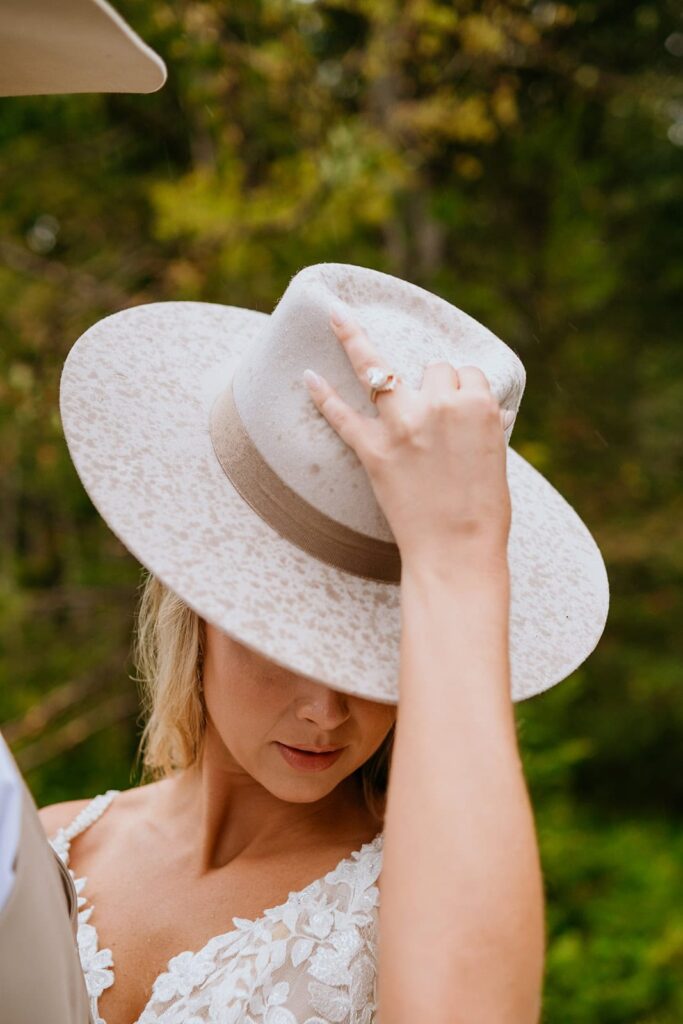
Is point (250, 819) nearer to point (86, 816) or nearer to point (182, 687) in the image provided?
point (182, 687)

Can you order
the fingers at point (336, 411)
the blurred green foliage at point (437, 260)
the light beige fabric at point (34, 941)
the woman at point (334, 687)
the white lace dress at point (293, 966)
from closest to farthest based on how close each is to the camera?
the light beige fabric at point (34, 941) → the woman at point (334, 687) → the fingers at point (336, 411) → the white lace dress at point (293, 966) → the blurred green foliage at point (437, 260)

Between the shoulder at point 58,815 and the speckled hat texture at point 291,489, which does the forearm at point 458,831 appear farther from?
the shoulder at point 58,815

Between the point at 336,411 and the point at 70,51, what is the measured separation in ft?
1.70

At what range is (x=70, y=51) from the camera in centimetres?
111

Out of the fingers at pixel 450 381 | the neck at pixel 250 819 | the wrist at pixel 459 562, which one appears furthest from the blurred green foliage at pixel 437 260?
the wrist at pixel 459 562

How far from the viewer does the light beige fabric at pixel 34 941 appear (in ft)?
3.17

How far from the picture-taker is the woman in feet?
3.57

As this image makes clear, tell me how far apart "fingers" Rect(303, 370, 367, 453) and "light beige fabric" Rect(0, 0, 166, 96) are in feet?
1.36

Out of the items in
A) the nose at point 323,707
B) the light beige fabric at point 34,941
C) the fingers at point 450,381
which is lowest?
the nose at point 323,707

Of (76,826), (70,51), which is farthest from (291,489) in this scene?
(76,826)

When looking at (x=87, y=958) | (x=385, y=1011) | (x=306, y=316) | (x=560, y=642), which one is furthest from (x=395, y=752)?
(x=87, y=958)

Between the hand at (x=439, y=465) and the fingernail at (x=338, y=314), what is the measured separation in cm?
12

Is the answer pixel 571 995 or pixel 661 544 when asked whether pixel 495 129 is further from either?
pixel 571 995

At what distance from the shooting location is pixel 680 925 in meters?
5.45
